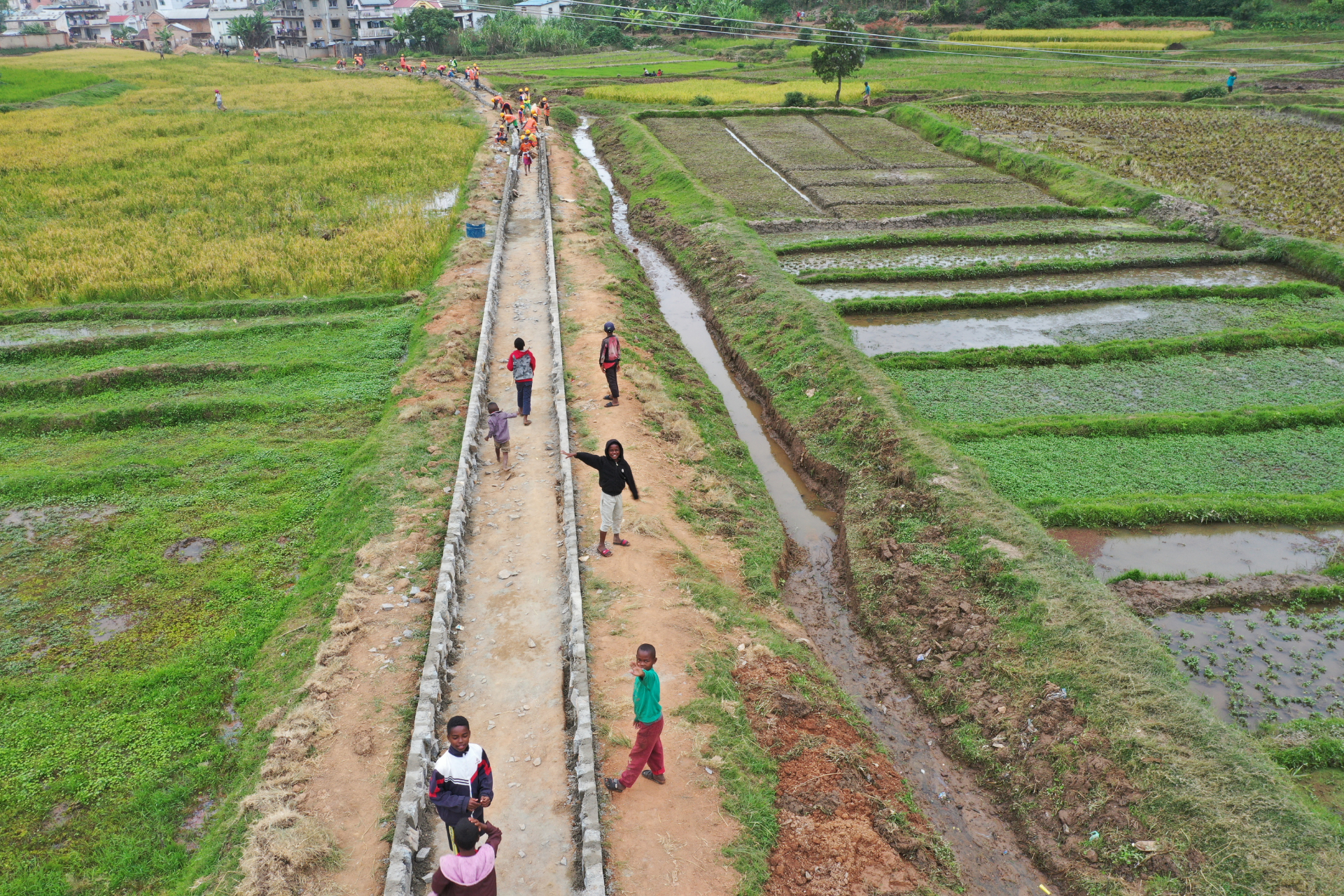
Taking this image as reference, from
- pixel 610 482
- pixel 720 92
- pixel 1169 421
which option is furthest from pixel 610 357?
pixel 720 92

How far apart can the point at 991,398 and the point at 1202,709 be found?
8.63 metres

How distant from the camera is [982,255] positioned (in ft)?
81.6

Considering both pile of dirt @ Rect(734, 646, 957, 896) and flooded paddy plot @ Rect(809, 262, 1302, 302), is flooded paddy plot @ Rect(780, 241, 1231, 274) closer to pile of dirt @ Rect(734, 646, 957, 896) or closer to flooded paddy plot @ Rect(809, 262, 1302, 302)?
flooded paddy plot @ Rect(809, 262, 1302, 302)

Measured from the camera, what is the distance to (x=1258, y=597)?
11609mm

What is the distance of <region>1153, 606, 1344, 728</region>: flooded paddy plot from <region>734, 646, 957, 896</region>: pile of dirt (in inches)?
169

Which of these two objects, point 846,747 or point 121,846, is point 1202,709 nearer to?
point 846,747

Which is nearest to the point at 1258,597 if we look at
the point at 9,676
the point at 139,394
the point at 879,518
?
the point at 879,518

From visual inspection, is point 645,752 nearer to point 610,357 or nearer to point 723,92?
point 610,357

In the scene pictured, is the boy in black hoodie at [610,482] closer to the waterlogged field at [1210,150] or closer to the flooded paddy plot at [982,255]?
the flooded paddy plot at [982,255]

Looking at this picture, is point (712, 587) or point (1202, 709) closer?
point (1202, 709)

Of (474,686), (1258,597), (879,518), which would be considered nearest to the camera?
(474,686)

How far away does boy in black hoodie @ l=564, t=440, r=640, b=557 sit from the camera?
392 inches

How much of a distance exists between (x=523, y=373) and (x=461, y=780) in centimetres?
799

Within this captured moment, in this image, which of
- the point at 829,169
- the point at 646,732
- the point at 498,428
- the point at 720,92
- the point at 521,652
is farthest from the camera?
the point at 720,92
